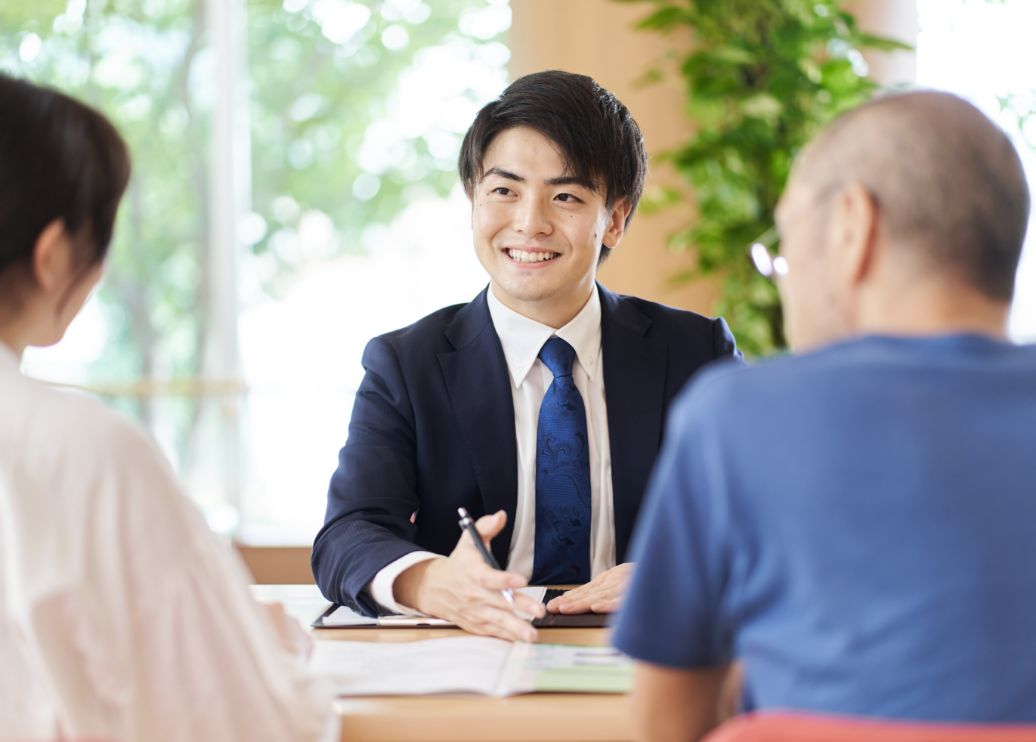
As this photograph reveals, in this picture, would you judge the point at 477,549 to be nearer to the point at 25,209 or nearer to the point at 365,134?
the point at 25,209

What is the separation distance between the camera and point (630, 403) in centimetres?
228

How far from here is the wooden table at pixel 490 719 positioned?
138cm

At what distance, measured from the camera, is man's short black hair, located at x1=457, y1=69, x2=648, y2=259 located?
2.26m

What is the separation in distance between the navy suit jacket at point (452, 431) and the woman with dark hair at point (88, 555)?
780mm

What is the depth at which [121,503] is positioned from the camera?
1.16 meters

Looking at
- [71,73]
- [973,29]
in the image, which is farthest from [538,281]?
[71,73]

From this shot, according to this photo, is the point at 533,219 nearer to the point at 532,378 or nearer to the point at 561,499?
the point at 532,378

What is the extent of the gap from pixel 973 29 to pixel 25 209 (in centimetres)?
412

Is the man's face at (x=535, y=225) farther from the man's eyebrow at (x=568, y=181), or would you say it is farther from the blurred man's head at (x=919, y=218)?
the blurred man's head at (x=919, y=218)

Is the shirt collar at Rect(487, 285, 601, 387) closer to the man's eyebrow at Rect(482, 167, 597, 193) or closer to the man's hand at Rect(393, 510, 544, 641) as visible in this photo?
the man's eyebrow at Rect(482, 167, 597, 193)

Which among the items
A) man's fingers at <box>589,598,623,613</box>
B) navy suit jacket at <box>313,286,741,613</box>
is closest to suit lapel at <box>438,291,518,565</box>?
navy suit jacket at <box>313,286,741,613</box>

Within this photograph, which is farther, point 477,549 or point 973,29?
point 973,29

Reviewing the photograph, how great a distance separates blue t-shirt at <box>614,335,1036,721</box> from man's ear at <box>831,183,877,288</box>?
0.12 m

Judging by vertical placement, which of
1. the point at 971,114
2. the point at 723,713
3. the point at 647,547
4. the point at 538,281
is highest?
the point at 971,114
